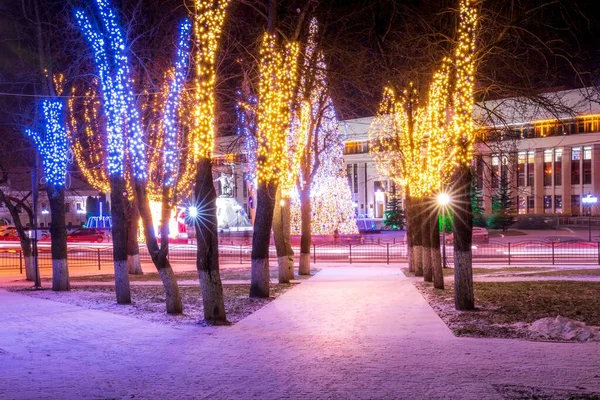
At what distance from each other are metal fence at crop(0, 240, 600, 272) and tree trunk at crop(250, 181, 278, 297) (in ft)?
60.9

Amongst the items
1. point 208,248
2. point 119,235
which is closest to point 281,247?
point 119,235

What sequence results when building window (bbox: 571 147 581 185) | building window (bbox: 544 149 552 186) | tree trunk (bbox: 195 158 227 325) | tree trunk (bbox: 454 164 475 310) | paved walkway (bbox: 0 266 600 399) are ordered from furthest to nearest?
1. building window (bbox: 544 149 552 186)
2. building window (bbox: 571 147 581 185)
3. tree trunk (bbox: 454 164 475 310)
4. tree trunk (bbox: 195 158 227 325)
5. paved walkway (bbox: 0 266 600 399)

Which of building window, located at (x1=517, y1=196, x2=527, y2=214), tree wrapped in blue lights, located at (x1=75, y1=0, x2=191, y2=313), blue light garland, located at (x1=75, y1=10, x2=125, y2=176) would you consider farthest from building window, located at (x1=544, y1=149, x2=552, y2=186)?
blue light garland, located at (x1=75, y1=10, x2=125, y2=176)

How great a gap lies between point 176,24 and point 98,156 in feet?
34.2

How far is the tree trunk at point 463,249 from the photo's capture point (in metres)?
14.2

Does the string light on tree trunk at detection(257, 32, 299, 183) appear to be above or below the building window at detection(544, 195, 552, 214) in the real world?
above

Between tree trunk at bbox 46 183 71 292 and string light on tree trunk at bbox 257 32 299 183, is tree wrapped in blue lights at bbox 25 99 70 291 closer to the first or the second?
tree trunk at bbox 46 183 71 292

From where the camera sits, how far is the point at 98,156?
2719 centimetres

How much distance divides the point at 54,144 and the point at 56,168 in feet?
2.55

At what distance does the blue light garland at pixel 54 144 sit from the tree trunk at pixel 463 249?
11861 mm

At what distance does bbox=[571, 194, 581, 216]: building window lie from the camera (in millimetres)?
74844

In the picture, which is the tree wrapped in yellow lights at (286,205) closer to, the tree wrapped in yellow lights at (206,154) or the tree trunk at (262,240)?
the tree trunk at (262,240)

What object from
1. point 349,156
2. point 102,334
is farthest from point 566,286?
point 349,156

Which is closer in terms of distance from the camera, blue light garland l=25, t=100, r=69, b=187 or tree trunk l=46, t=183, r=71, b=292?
blue light garland l=25, t=100, r=69, b=187
